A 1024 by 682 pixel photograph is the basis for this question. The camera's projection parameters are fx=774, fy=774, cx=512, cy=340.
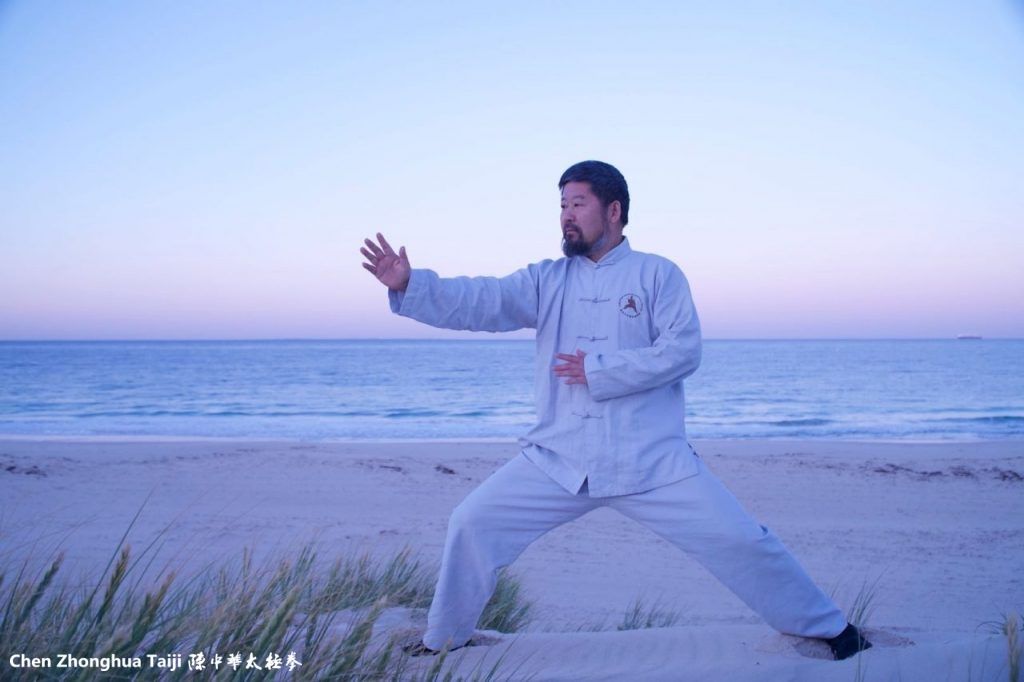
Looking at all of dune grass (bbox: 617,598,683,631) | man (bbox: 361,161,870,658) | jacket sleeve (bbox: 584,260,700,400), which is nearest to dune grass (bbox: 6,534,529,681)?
man (bbox: 361,161,870,658)

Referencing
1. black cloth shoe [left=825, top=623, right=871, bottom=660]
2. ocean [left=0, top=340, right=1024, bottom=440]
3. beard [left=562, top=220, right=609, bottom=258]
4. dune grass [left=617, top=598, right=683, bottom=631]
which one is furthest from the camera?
ocean [left=0, top=340, right=1024, bottom=440]

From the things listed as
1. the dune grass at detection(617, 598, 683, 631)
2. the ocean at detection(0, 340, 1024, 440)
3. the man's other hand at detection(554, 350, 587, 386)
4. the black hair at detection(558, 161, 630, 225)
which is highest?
the black hair at detection(558, 161, 630, 225)

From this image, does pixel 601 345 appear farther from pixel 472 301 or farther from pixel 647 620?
pixel 647 620

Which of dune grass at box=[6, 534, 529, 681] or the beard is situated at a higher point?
the beard

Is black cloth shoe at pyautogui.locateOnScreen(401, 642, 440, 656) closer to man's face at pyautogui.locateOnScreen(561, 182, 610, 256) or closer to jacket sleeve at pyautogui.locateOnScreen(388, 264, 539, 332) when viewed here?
jacket sleeve at pyautogui.locateOnScreen(388, 264, 539, 332)

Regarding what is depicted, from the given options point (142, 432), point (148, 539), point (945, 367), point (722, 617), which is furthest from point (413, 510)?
point (945, 367)

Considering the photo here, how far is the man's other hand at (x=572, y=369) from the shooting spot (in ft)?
10.3

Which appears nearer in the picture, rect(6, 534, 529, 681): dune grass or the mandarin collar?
rect(6, 534, 529, 681): dune grass

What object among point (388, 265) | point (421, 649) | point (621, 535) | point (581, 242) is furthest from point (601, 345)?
point (621, 535)

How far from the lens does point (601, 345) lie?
3357 millimetres

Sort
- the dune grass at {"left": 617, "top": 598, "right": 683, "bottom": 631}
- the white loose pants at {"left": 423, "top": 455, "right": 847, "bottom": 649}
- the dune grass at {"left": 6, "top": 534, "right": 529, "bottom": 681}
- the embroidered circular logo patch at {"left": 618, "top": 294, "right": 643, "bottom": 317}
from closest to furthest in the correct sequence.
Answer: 1. the dune grass at {"left": 6, "top": 534, "right": 529, "bottom": 681}
2. the white loose pants at {"left": 423, "top": 455, "right": 847, "bottom": 649}
3. the embroidered circular logo patch at {"left": 618, "top": 294, "right": 643, "bottom": 317}
4. the dune grass at {"left": 617, "top": 598, "right": 683, "bottom": 631}

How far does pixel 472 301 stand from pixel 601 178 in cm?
79

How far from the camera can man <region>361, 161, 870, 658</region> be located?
3.07 meters

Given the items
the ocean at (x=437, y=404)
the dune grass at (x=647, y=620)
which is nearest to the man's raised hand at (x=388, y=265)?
the dune grass at (x=647, y=620)
